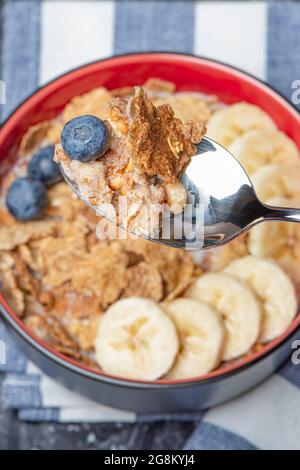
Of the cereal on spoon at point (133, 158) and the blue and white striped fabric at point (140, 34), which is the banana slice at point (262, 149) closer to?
the blue and white striped fabric at point (140, 34)

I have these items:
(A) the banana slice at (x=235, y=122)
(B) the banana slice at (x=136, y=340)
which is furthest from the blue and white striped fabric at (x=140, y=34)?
(B) the banana slice at (x=136, y=340)

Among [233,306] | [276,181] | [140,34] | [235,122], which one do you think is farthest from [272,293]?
[140,34]

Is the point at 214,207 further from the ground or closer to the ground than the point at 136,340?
further from the ground

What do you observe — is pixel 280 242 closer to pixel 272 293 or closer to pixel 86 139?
pixel 272 293

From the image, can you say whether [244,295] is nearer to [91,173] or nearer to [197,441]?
[197,441]

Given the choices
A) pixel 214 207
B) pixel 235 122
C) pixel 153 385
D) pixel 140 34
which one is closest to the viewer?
pixel 214 207

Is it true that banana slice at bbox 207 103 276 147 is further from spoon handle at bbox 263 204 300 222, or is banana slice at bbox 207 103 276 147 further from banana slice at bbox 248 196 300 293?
spoon handle at bbox 263 204 300 222

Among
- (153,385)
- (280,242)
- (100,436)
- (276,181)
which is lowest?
(100,436)

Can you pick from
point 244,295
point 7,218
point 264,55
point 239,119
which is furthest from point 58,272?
point 264,55
